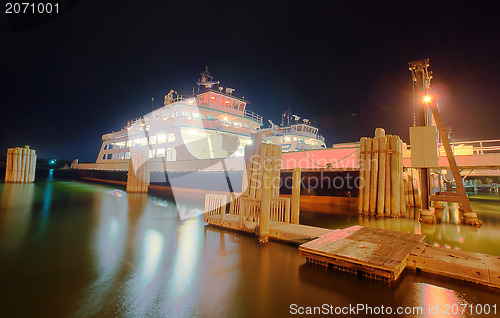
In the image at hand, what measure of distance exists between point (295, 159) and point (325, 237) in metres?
9.66

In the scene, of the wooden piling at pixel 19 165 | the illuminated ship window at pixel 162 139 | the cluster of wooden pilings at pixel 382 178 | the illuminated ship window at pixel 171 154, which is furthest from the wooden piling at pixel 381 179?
the wooden piling at pixel 19 165

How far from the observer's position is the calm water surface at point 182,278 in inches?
150

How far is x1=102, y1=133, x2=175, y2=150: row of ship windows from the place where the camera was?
82.2ft

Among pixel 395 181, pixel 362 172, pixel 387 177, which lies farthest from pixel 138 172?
pixel 395 181

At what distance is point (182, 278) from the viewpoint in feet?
16.0

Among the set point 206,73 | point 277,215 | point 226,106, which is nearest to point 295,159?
point 277,215

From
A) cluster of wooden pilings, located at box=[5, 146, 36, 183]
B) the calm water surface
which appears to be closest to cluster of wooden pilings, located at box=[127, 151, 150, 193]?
the calm water surface

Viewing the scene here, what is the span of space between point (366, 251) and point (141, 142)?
30883 mm

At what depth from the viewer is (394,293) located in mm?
4113

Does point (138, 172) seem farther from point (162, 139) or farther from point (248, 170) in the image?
point (248, 170)

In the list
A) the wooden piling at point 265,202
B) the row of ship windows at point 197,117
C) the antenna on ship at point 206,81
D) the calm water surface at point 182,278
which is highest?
the antenna on ship at point 206,81

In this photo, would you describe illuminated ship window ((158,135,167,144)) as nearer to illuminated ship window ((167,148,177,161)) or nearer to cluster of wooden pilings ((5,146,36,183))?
illuminated ship window ((167,148,177,161))

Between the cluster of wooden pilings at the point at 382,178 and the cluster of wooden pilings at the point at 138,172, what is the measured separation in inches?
689

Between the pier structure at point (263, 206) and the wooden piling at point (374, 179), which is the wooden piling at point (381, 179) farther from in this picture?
the pier structure at point (263, 206)
